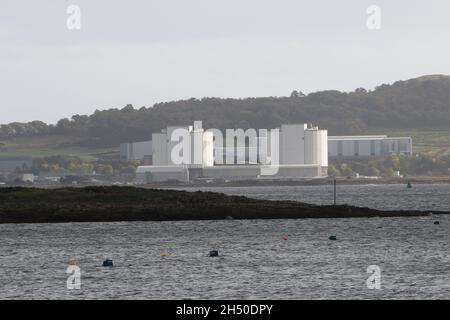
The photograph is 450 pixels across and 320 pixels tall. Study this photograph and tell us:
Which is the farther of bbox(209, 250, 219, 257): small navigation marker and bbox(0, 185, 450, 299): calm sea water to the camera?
bbox(209, 250, 219, 257): small navigation marker

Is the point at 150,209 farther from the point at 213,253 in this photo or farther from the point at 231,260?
the point at 231,260

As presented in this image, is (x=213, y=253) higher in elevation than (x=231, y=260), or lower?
higher

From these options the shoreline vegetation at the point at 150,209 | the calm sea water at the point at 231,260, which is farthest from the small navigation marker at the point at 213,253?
the shoreline vegetation at the point at 150,209

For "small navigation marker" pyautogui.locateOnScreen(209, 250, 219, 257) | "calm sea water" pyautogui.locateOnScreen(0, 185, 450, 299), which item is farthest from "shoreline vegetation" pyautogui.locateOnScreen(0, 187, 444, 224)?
"small navigation marker" pyautogui.locateOnScreen(209, 250, 219, 257)

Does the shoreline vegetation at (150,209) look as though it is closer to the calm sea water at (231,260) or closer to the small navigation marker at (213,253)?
the calm sea water at (231,260)

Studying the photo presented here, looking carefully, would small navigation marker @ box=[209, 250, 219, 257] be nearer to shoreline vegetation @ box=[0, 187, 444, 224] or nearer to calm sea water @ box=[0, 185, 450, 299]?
calm sea water @ box=[0, 185, 450, 299]

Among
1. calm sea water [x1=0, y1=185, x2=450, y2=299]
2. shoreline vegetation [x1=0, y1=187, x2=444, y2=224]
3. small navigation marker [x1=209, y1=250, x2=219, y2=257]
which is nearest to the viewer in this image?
calm sea water [x1=0, y1=185, x2=450, y2=299]

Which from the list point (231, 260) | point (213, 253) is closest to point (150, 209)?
point (213, 253)

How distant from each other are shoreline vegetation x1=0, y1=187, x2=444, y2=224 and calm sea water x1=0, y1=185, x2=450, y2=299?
1.13 metres

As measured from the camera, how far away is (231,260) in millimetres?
78562

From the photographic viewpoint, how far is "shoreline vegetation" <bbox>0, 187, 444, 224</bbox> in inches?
4774

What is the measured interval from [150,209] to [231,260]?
150 feet

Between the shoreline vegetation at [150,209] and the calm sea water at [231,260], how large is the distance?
3.71 feet
